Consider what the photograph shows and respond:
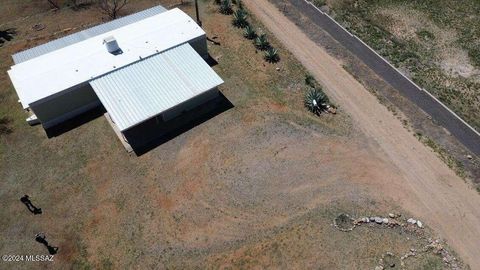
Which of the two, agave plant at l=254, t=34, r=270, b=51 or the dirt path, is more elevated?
agave plant at l=254, t=34, r=270, b=51

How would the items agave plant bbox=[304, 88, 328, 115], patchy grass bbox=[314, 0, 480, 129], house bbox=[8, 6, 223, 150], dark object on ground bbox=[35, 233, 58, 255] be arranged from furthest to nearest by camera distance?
patchy grass bbox=[314, 0, 480, 129], agave plant bbox=[304, 88, 328, 115], house bbox=[8, 6, 223, 150], dark object on ground bbox=[35, 233, 58, 255]

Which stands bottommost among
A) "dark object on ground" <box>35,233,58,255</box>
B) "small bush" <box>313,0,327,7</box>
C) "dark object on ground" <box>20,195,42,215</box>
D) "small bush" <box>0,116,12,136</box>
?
"dark object on ground" <box>35,233,58,255</box>

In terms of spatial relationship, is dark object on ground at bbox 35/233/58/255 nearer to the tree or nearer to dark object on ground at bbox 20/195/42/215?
dark object on ground at bbox 20/195/42/215

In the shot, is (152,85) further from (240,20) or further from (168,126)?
(240,20)

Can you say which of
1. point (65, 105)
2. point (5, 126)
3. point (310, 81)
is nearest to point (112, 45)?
point (65, 105)

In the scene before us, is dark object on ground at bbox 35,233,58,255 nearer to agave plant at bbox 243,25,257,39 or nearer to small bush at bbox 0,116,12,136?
small bush at bbox 0,116,12,136

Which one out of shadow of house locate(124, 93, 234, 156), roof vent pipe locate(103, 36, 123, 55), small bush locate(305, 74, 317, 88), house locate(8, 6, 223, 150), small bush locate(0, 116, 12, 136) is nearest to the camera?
house locate(8, 6, 223, 150)

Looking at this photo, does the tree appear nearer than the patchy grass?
No

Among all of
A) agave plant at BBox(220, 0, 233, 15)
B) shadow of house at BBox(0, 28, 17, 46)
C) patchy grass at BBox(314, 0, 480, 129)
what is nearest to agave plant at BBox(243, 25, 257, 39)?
agave plant at BBox(220, 0, 233, 15)
